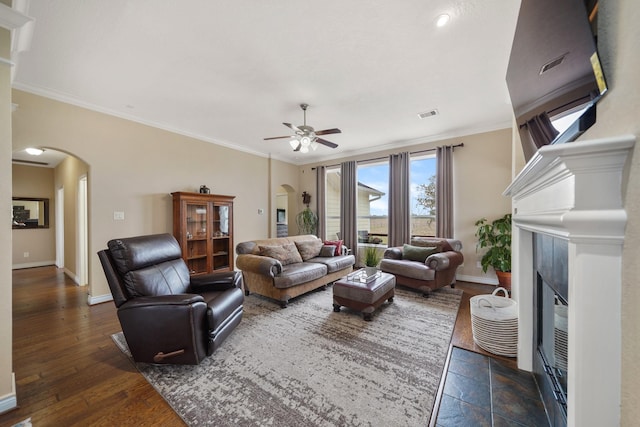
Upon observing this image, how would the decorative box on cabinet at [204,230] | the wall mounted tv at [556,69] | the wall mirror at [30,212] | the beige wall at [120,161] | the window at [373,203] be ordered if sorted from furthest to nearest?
the wall mirror at [30,212], the window at [373,203], the decorative box on cabinet at [204,230], the beige wall at [120,161], the wall mounted tv at [556,69]

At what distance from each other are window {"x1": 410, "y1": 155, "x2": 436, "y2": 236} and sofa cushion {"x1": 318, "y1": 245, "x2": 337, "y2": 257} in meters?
1.82

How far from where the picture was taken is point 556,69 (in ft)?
3.10

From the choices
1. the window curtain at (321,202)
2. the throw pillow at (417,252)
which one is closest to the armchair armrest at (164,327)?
the throw pillow at (417,252)

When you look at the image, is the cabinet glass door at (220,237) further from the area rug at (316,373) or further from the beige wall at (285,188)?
the area rug at (316,373)

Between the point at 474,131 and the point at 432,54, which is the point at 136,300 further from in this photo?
the point at 474,131

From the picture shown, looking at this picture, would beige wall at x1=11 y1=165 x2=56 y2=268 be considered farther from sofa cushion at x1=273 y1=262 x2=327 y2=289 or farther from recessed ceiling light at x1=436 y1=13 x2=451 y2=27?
recessed ceiling light at x1=436 y1=13 x2=451 y2=27

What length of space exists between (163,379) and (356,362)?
1.54 metres

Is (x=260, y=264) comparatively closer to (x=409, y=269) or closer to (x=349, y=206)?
(x=409, y=269)

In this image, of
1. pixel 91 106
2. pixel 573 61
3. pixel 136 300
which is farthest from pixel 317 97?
pixel 91 106

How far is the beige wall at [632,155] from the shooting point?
1.92ft

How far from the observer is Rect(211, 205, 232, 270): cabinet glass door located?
4.70 meters

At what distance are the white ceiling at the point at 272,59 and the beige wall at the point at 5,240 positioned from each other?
748 millimetres

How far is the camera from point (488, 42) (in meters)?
2.18

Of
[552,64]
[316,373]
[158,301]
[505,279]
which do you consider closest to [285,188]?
[158,301]
